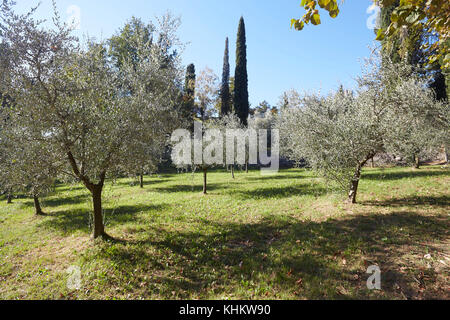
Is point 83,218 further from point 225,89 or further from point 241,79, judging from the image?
point 225,89

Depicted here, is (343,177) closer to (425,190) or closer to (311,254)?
(311,254)

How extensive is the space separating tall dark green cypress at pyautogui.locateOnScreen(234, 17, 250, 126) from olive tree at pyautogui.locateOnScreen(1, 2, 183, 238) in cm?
3582

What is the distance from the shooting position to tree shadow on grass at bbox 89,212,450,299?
5.23m

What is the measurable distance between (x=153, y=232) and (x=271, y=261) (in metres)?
4.97

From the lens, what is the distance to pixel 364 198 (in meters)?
11.8

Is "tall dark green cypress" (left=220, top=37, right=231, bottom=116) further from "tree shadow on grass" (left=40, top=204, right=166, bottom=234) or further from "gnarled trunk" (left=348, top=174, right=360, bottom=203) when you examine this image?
"gnarled trunk" (left=348, top=174, right=360, bottom=203)

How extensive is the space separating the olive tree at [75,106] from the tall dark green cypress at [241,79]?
35819 millimetres

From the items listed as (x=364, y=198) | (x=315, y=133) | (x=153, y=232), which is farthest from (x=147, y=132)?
(x=364, y=198)

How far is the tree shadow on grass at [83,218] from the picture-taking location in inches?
409

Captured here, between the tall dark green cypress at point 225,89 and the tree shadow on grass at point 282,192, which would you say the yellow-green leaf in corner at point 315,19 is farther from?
the tall dark green cypress at point 225,89

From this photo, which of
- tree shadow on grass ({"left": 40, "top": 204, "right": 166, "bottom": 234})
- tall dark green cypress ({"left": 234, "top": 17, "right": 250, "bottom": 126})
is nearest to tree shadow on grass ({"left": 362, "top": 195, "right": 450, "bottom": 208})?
tree shadow on grass ({"left": 40, "top": 204, "right": 166, "bottom": 234})
